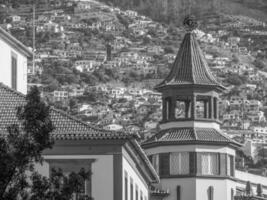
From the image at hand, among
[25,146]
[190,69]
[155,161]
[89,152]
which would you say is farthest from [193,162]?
[25,146]

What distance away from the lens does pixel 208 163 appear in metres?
94.8

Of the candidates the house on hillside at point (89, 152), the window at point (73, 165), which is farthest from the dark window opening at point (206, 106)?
the window at point (73, 165)

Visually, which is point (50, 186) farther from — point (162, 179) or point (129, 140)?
point (162, 179)

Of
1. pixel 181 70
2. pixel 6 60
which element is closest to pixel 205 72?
pixel 181 70

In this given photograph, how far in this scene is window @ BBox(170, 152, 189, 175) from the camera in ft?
312

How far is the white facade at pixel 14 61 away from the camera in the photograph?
220ft

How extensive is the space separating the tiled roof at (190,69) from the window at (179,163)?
3.37 meters

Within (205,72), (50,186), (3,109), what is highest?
(205,72)

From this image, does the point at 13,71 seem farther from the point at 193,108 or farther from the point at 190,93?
the point at 190,93

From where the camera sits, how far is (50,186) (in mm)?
48688

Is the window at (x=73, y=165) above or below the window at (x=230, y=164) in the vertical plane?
below

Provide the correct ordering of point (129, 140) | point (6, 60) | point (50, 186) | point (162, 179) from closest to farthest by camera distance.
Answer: point (50, 186), point (129, 140), point (6, 60), point (162, 179)

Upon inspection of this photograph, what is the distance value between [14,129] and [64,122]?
1343 cm

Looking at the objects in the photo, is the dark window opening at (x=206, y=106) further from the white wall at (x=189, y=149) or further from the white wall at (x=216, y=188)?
the white wall at (x=216, y=188)
